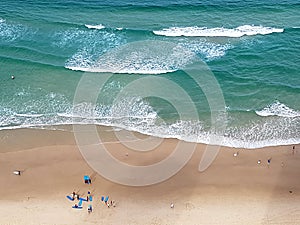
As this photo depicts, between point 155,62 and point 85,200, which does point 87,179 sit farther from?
point 155,62

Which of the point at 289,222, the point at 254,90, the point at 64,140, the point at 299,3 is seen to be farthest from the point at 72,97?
the point at 299,3

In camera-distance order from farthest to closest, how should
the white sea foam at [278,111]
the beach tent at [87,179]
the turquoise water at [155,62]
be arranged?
the white sea foam at [278,111] < the turquoise water at [155,62] < the beach tent at [87,179]

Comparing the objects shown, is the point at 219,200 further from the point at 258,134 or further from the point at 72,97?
the point at 72,97

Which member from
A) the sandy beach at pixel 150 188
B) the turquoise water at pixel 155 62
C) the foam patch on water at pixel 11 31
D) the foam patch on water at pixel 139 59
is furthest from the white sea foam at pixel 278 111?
the foam patch on water at pixel 11 31

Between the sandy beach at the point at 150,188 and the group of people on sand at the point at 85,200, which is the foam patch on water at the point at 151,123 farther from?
the group of people on sand at the point at 85,200

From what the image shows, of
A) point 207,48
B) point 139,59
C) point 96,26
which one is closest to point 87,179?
point 139,59

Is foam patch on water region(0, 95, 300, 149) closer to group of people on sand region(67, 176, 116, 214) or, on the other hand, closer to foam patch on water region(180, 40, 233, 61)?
group of people on sand region(67, 176, 116, 214)

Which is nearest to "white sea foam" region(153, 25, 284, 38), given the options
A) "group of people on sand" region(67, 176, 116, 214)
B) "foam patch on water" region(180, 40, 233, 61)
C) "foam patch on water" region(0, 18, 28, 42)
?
"foam patch on water" region(180, 40, 233, 61)

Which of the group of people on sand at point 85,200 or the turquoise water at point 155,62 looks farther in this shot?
the turquoise water at point 155,62
